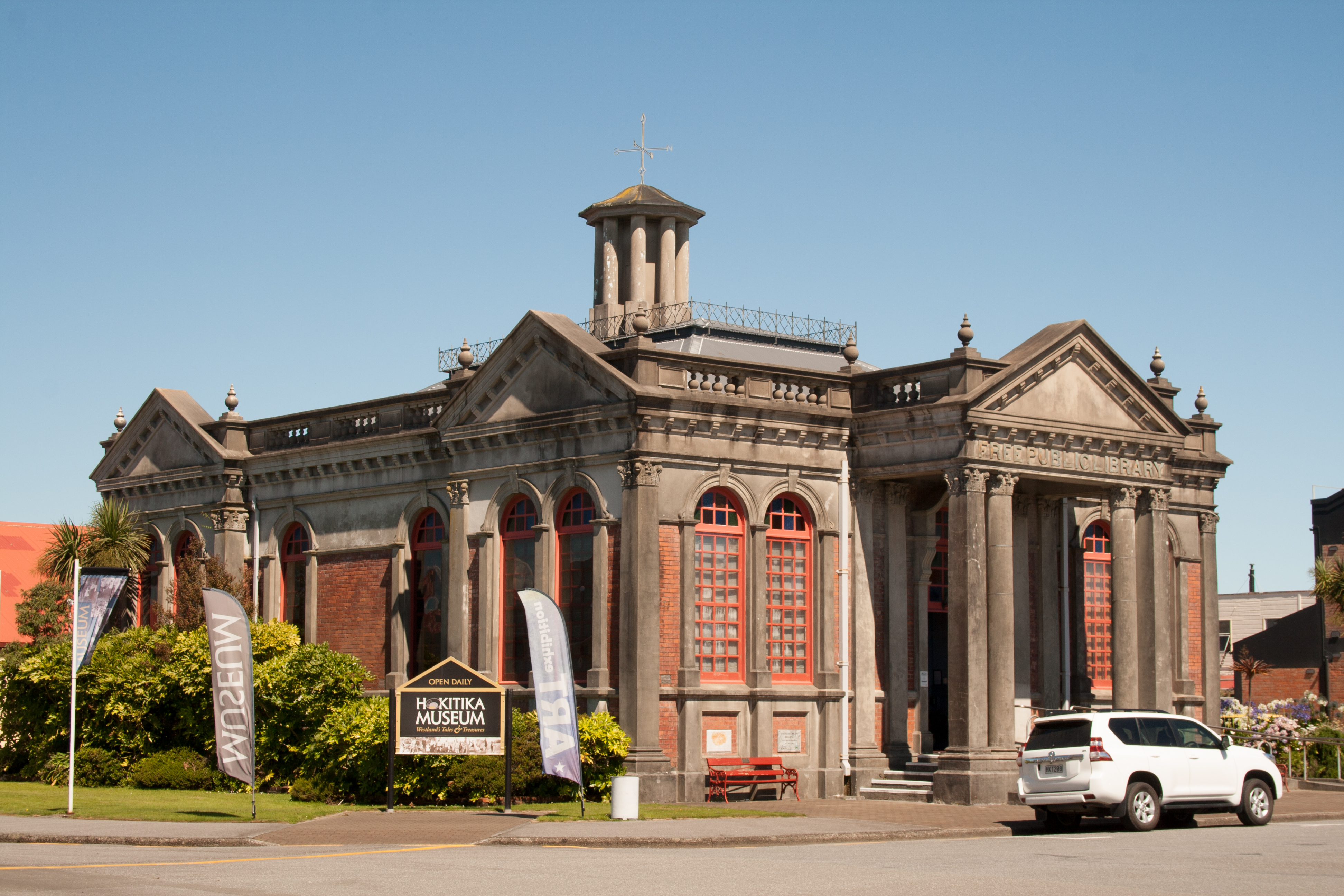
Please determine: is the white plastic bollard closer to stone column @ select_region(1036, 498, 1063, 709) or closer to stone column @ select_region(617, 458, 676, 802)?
stone column @ select_region(617, 458, 676, 802)

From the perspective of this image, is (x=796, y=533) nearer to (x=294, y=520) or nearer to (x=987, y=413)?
(x=987, y=413)

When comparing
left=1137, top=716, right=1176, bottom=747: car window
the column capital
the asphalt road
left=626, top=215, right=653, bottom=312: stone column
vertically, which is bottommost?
the asphalt road

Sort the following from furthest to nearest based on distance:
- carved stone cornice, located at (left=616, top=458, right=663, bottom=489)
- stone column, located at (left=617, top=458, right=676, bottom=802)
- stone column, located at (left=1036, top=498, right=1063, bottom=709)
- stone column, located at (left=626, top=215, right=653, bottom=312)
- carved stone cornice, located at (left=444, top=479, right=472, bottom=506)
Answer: stone column, located at (left=626, top=215, right=653, bottom=312)
stone column, located at (left=1036, top=498, right=1063, bottom=709)
carved stone cornice, located at (left=444, top=479, right=472, bottom=506)
carved stone cornice, located at (left=616, top=458, right=663, bottom=489)
stone column, located at (left=617, top=458, right=676, bottom=802)

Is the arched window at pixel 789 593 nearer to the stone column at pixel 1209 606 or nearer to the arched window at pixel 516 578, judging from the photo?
the arched window at pixel 516 578

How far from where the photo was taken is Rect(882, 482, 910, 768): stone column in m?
28.8

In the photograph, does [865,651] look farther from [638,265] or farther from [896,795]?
[638,265]

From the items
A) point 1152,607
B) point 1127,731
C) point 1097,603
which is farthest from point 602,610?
point 1097,603

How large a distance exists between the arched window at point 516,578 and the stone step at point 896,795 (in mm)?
6033

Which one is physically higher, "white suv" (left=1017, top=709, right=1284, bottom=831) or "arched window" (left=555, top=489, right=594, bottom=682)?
"arched window" (left=555, top=489, right=594, bottom=682)

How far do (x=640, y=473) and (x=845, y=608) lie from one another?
14.7 feet

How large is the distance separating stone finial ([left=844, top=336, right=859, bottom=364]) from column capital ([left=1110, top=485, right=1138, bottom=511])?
202 inches

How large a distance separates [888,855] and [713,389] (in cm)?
1097

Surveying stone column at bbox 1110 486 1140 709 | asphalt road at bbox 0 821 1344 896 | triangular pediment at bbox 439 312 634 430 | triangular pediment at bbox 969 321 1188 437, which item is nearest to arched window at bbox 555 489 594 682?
triangular pediment at bbox 439 312 634 430

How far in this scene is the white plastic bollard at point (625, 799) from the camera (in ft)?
72.7
